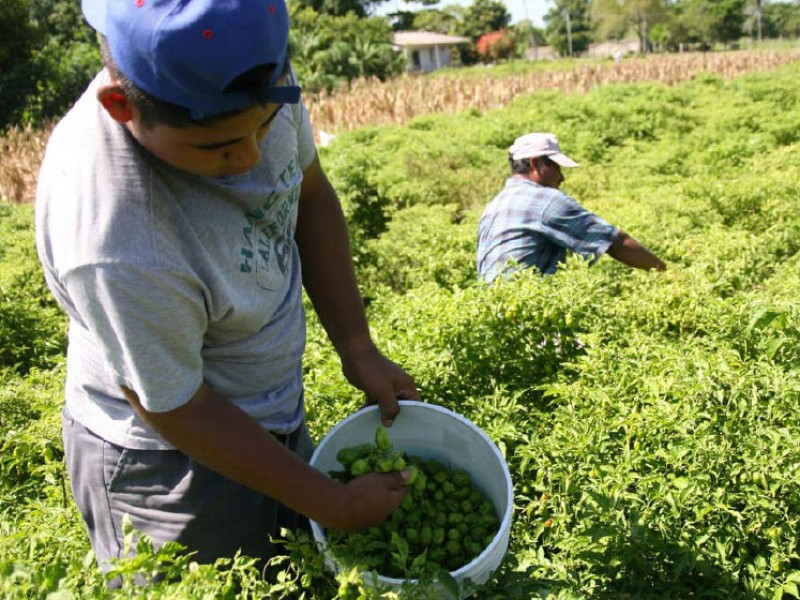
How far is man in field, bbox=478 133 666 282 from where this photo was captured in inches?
162

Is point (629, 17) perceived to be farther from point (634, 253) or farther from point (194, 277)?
point (194, 277)

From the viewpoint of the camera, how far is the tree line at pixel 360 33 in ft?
71.9

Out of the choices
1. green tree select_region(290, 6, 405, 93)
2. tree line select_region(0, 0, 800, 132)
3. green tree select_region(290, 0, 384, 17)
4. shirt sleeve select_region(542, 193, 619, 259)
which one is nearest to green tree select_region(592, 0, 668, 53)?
tree line select_region(0, 0, 800, 132)

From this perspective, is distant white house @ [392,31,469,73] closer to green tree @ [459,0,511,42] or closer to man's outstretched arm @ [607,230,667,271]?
green tree @ [459,0,511,42]

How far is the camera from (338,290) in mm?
2121

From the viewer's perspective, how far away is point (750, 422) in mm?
2268

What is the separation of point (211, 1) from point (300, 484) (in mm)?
920

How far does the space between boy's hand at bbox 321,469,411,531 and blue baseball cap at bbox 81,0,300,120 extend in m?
0.83

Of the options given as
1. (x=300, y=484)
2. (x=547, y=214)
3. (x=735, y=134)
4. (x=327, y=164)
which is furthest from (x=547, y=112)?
(x=300, y=484)

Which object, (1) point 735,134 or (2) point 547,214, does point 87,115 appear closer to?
(2) point 547,214

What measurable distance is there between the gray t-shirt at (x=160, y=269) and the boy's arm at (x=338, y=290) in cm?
23

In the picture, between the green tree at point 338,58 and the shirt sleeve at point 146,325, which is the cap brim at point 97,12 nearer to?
the shirt sleeve at point 146,325

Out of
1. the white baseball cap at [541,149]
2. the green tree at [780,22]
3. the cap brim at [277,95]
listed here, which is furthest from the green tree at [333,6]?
the cap brim at [277,95]

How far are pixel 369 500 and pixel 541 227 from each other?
291 cm
